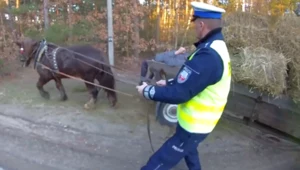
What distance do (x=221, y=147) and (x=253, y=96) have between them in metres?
1.19

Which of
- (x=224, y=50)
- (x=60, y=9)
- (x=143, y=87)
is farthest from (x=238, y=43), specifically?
(x=60, y=9)

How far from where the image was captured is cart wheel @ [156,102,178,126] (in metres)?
5.08

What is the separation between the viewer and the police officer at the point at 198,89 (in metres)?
2.44

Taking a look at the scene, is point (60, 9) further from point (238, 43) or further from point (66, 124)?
point (238, 43)

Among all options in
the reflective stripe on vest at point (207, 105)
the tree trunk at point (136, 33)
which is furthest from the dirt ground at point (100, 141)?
the tree trunk at point (136, 33)

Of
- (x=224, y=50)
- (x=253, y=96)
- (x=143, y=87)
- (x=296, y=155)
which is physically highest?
(x=224, y=50)

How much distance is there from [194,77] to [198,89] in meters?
0.11

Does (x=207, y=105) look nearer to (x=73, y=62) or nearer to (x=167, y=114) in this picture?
(x=167, y=114)

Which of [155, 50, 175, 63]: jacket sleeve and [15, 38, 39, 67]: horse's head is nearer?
[155, 50, 175, 63]: jacket sleeve

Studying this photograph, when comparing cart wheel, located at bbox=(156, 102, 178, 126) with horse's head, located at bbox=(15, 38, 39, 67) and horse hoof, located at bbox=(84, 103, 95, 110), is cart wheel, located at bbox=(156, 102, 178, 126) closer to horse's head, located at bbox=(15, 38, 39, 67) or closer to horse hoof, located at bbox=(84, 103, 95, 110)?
horse hoof, located at bbox=(84, 103, 95, 110)

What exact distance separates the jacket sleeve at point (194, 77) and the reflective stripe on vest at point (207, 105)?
0.35ft

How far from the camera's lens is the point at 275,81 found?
3576 mm

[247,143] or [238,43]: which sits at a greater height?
[238,43]

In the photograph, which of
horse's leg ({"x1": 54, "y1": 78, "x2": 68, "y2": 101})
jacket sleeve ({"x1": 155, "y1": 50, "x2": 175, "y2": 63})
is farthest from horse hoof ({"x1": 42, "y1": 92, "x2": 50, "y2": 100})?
jacket sleeve ({"x1": 155, "y1": 50, "x2": 175, "y2": 63})
